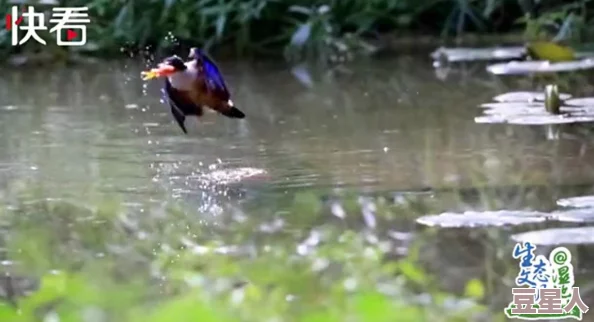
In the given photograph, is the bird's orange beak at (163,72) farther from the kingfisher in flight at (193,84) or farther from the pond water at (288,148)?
the pond water at (288,148)

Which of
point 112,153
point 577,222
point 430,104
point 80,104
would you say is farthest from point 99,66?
point 577,222

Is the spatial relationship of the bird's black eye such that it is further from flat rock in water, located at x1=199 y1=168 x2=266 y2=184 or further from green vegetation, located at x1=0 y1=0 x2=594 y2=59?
green vegetation, located at x1=0 y1=0 x2=594 y2=59

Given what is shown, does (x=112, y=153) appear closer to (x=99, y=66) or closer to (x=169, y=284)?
(x=169, y=284)

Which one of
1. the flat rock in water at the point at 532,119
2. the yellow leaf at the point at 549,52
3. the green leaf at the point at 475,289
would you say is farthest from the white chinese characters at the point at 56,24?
the green leaf at the point at 475,289

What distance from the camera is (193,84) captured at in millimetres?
1386

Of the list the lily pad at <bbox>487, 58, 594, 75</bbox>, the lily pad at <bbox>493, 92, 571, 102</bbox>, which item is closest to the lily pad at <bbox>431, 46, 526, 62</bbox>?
the lily pad at <bbox>487, 58, 594, 75</bbox>

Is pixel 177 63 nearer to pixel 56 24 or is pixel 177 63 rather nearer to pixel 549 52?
pixel 549 52

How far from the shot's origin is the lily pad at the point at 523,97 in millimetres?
2467

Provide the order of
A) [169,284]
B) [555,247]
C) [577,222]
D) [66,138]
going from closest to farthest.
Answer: [169,284] < [555,247] < [577,222] < [66,138]

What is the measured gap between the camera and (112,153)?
6.55 feet

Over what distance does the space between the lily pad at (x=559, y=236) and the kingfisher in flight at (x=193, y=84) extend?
1.35ft

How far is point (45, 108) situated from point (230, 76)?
86 centimetres

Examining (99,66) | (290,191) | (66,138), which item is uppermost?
(290,191)

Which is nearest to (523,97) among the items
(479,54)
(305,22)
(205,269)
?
(479,54)
